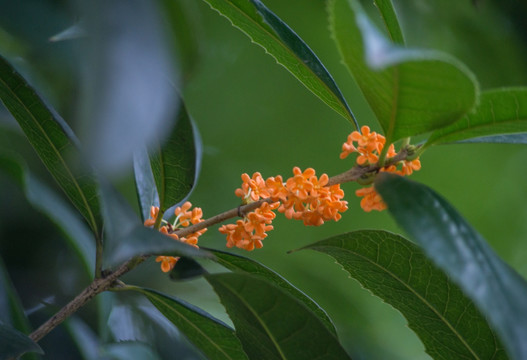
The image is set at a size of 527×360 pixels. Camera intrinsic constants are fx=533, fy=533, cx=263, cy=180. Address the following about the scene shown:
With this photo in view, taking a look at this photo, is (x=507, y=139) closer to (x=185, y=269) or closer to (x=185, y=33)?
(x=185, y=269)

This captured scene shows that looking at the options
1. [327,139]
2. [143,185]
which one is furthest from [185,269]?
[327,139]

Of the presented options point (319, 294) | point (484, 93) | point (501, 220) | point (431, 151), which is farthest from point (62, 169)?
point (501, 220)

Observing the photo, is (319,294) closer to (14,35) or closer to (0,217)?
(0,217)

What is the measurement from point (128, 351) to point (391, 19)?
1.54 ft

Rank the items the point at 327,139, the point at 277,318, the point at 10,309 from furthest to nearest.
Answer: the point at 327,139, the point at 10,309, the point at 277,318

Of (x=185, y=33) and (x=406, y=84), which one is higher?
(x=185, y=33)

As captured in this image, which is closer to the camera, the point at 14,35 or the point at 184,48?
the point at 14,35

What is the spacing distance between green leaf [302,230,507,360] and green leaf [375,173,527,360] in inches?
5.5

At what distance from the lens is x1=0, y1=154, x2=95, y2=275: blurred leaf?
745 mm

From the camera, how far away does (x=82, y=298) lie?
0.53 m

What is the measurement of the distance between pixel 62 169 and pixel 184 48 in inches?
25.6

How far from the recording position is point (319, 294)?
5.28 feet

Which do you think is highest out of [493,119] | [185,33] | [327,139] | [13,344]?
[327,139]

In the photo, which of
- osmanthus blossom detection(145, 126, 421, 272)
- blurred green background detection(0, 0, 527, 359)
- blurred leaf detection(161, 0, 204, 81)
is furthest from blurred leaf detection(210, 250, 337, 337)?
blurred green background detection(0, 0, 527, 359)
